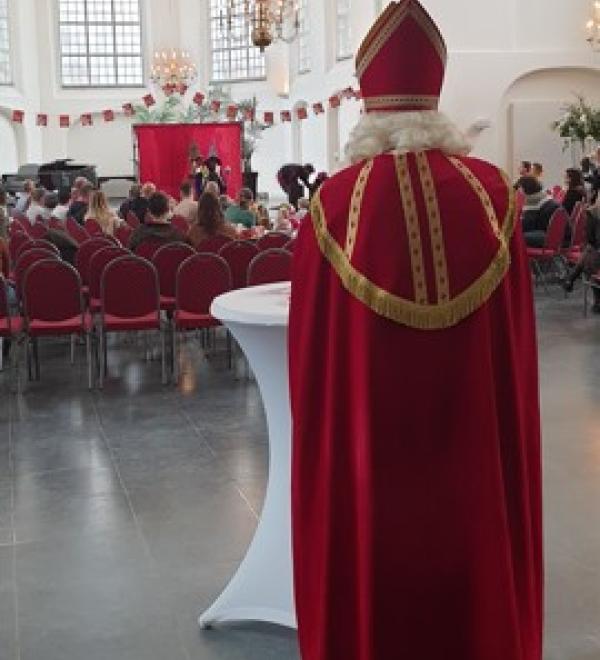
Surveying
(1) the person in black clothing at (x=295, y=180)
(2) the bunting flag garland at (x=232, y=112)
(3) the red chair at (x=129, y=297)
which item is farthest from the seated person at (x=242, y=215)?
(2) the bunting flag garland at (x=232, y=112)

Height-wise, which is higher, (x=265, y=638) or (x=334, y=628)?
(x=334, y=628)

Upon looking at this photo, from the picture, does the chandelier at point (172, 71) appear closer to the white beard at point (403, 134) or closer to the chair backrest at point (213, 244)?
the chair backrest at point (213, 244)

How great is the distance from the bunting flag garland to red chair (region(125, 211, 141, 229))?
9.59m

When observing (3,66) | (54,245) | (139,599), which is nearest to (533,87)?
(54,245)

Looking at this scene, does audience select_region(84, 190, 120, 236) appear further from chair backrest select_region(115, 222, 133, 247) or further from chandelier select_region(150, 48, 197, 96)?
chandelier select_region(150, 48, 197, 96)

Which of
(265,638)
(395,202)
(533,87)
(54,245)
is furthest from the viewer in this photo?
(533,87)

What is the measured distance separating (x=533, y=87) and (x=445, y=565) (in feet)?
61.5

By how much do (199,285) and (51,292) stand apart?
1060 mm

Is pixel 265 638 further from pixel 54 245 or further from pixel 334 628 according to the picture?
pixel 54 245

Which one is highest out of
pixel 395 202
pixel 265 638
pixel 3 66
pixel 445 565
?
pixel 3 66

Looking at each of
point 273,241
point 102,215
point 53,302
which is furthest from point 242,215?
point 53,302

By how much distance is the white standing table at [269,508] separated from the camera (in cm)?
310

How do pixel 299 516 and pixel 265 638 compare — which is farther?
pixel 265 638

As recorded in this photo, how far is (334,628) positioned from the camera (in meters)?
2.47
